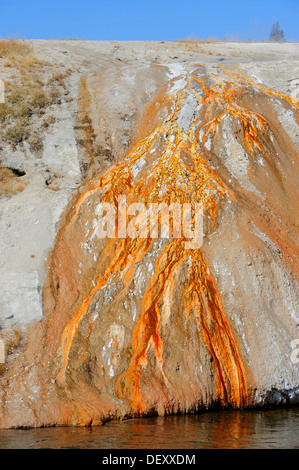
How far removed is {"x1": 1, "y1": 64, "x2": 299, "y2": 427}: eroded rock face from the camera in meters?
11.9

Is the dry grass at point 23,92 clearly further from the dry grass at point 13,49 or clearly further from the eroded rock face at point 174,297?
the eroded rock face at point 174,297

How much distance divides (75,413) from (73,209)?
259 inches

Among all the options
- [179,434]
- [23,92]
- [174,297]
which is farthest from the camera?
[23,92]

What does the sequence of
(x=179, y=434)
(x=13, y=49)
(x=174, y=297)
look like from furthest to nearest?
(x=13, y=49) → (x=174, y=297) → (x=179, y=434)

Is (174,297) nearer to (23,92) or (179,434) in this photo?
(179,434)

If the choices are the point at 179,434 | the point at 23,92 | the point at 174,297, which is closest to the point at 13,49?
the point at 23,92

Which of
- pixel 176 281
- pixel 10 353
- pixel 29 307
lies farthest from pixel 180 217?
pixel 10 353

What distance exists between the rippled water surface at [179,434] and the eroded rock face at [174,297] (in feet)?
1.50

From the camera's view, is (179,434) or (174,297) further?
(174,297)

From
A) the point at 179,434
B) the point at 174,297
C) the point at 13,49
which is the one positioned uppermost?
the point at 13,49

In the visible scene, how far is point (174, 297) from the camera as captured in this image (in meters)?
12.8

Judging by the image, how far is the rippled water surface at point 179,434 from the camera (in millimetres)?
9430

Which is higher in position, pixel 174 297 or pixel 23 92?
pixel 23 92

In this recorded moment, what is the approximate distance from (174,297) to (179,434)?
3.61m
